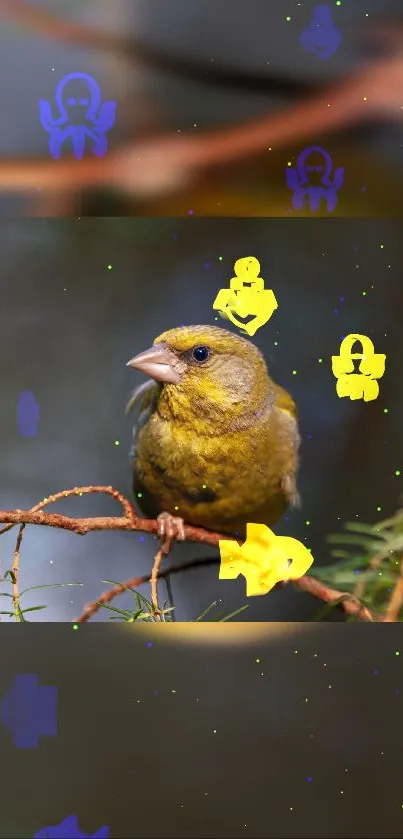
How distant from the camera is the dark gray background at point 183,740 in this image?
1.25 meters

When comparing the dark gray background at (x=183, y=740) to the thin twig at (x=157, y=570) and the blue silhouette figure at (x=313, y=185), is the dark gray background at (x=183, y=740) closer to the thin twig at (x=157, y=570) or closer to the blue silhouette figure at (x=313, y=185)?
the thin twig at (x=157, y=570)

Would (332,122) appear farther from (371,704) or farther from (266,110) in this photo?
(371,704)

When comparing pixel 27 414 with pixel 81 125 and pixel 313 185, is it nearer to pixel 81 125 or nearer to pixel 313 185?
pixel 81 125

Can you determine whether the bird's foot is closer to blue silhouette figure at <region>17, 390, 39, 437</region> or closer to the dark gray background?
the dark gray background

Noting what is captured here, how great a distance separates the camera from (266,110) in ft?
4.10

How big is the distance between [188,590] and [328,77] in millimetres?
929

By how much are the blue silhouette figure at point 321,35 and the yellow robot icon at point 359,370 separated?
500 mm

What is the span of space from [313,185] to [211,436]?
0.48 meters

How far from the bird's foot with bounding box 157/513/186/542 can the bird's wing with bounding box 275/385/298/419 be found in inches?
10.5

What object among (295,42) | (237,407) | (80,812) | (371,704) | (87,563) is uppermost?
(295,42)

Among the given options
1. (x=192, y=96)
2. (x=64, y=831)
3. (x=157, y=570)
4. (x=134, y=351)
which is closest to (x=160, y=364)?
(x=134, y=351)

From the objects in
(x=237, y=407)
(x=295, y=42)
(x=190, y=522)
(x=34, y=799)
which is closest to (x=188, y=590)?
(x=190, y=522)

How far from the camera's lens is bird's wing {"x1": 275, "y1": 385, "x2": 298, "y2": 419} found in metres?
1.26

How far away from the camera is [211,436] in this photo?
124 cm
